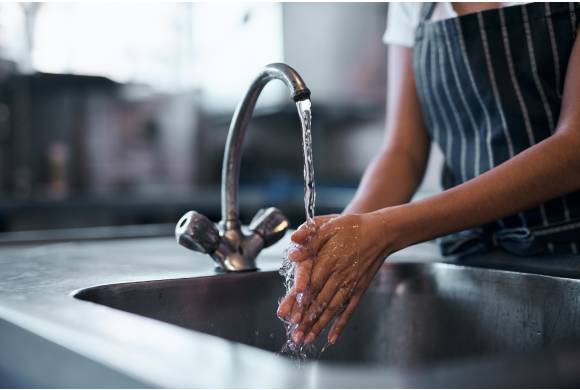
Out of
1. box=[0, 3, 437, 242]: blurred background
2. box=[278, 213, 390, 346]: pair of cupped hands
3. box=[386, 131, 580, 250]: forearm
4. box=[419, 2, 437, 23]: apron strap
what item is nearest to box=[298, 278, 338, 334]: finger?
box=[278, 213, 390, 346]: pair of cupped hands

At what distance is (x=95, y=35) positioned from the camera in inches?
174

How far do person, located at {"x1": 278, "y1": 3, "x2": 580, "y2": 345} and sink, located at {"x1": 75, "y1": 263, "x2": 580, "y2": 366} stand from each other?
3.8 inches

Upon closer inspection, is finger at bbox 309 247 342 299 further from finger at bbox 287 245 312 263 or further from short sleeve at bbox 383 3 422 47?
short sleeve at bbox 383 3 422 47

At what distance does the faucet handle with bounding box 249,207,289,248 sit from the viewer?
1.12 m

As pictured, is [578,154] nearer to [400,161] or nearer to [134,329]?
[400,161]

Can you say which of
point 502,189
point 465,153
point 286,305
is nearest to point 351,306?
point 286,305

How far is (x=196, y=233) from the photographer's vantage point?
3.39ft

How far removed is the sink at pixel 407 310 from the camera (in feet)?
3.17

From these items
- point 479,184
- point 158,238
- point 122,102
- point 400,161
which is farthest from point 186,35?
point 479,184

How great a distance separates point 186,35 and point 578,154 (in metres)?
4.37

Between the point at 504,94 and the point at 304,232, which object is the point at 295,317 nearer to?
the point at 304,232

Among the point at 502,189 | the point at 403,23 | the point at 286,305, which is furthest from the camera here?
the point at 403,23

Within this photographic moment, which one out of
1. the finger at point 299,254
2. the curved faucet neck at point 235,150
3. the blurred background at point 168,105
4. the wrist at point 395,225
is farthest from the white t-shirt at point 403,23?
the blurred background at point 168,105

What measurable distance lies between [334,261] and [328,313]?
0.23 feet
